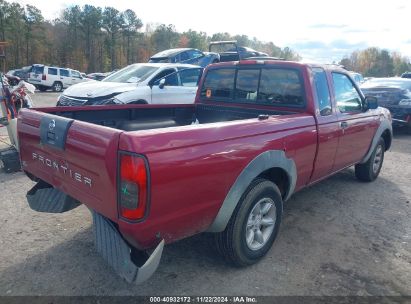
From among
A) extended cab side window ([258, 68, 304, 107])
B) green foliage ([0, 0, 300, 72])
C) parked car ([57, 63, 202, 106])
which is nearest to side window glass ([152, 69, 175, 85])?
parked car ([57, 63, 202, 106])

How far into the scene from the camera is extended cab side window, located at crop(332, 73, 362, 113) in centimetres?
425

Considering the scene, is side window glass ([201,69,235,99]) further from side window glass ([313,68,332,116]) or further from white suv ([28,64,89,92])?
white suv ([28,64,89,92])

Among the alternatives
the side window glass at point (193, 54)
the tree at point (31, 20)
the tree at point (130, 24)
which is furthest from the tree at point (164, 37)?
the side window glass at point (193, 54)

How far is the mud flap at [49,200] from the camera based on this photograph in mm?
2938

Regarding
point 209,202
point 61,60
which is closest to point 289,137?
point 209,202

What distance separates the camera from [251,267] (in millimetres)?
3166

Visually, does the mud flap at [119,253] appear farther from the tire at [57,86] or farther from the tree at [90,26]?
the tree at [90,26]

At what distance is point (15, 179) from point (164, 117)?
264cm

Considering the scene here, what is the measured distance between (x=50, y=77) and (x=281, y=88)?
24.7 metres

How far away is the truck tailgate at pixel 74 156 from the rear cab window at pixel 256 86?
233 cm

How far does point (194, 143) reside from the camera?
237 centimetres

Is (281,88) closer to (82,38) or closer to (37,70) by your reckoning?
(37,70)

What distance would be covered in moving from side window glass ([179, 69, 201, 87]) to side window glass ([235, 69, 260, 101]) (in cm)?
507

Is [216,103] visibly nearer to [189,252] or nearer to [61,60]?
[189,252]
